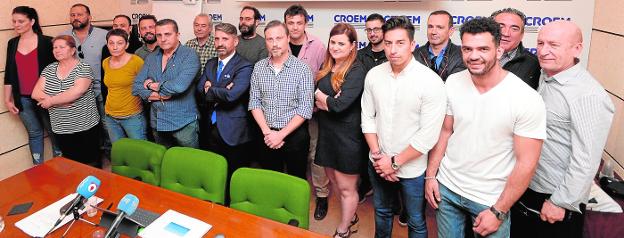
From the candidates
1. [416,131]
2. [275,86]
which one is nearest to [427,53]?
[416,131]

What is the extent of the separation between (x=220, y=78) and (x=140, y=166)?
860mm

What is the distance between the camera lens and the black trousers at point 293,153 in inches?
113

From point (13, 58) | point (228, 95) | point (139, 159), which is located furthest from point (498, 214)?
point (13, 58)

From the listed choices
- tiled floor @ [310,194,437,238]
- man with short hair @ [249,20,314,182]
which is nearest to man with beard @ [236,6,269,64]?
man with short hair @ [249,20,314,182]

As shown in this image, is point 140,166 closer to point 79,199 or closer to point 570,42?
point 79,199

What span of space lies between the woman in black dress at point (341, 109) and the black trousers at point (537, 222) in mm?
966

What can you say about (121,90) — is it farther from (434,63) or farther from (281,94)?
(434,63)

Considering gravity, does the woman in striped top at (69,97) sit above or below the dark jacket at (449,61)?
below

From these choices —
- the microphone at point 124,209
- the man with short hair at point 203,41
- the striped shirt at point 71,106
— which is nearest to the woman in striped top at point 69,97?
the striped shirt at point 71,106

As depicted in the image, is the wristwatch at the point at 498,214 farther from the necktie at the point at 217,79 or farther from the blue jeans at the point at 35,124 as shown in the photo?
the blue jeans at the point at 35,124

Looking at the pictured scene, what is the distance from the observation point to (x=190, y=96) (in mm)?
3191

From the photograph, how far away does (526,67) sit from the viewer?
Answer: 2346 millimetres

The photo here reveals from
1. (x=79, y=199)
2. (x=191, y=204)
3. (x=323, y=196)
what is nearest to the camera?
(x=79, y=199)

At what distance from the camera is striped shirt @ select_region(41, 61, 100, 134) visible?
11.0 feet
